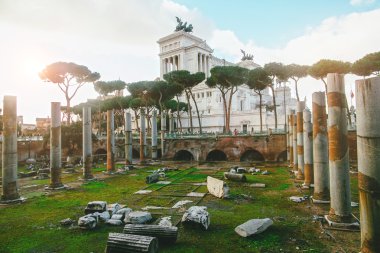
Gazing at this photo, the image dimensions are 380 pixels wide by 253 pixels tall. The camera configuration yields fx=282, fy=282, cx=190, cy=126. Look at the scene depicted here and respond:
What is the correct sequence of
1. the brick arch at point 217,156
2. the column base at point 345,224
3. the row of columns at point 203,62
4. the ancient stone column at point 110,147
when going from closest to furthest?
the column base at point 345,224
the ancient stone column at point 110,147
the brick arch at point 217,156
the row of columns at point 203,62

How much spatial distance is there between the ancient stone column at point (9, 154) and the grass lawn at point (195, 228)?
0.79 meters

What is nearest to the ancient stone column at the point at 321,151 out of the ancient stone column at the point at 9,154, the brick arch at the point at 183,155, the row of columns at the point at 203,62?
the ancient stone column at the point at 9,154

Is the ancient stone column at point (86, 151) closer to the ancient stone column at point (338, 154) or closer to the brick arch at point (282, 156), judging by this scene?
the ancient stone column at point (338, 154)

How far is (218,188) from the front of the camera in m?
10.6

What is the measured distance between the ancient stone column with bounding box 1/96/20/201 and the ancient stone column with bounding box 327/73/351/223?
35.8 ft

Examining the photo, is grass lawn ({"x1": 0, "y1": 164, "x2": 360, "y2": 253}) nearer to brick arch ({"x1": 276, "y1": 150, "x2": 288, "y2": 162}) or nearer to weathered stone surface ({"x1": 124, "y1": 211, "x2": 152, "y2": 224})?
weathered stone surface ({"x1": 124, "y1": 211, "x2": 152, "y2": 224})

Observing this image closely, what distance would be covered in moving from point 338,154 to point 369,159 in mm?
2364

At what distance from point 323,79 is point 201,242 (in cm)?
2814

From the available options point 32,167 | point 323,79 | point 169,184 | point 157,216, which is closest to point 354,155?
point 323,79

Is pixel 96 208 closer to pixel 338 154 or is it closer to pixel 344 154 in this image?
pixel 338 154

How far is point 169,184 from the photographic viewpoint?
45.4ft

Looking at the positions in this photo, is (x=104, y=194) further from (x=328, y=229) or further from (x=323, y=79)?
(x=323, y=79)

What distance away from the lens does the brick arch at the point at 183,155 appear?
98.2ft

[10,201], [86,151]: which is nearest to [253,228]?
[10,201]
